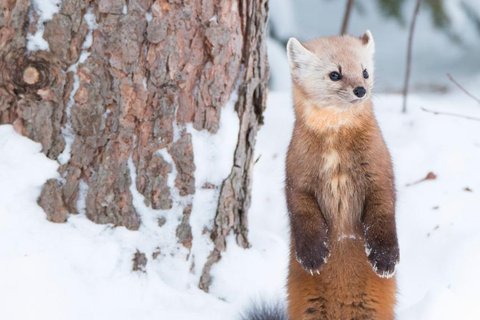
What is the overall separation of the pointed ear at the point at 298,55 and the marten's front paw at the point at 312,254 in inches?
29.0

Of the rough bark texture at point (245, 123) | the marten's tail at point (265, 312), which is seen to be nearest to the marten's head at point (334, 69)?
the rough bark texture at point (245, 123)

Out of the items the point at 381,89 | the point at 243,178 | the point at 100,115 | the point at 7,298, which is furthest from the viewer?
the point at 381,89

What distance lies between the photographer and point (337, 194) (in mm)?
3574

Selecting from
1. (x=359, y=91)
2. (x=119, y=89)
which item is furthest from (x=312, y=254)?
(x=119, y=89)

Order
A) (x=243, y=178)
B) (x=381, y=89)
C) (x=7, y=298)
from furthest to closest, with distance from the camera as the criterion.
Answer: (x=381, y=89) → (x=243, y=178) → (x=7, y=298)

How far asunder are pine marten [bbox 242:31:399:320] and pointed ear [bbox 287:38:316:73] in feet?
0.05

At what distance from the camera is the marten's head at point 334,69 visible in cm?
351

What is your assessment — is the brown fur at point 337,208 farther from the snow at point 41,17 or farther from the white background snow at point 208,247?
the snow at point 41,17

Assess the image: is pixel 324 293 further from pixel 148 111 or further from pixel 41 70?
pixel 41 70

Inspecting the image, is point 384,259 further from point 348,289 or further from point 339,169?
point 339,169

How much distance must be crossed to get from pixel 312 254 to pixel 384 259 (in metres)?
0.27

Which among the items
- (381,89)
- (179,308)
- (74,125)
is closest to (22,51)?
(74,125)

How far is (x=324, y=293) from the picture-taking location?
3.63m

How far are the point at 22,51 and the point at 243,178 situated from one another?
1.14m
